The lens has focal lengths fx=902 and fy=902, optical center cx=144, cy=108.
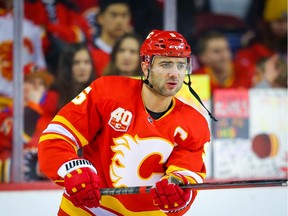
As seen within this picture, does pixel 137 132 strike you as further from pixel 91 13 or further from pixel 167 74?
pixel 91 13

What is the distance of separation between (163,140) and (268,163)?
3042mm

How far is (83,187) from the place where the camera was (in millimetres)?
3078

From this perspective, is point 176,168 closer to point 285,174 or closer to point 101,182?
point 101,182

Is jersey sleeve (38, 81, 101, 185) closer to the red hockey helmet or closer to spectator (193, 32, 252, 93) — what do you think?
the red hockey helmet

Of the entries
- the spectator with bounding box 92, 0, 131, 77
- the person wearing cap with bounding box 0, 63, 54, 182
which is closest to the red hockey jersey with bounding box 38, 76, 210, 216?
the person wearing cap with bounding box 0, 63, 54, 182

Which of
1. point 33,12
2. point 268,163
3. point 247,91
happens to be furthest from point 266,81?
point 33,12

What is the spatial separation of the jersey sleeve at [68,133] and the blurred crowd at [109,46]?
249cm

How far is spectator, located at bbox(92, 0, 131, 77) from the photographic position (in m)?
5.93

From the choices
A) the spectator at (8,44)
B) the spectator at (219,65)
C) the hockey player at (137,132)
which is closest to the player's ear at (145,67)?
the hockey player at (137,132)

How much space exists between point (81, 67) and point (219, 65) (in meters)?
0.98

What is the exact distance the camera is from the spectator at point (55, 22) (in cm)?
580

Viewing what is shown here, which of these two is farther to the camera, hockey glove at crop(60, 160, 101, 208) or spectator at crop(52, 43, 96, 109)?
spectator at crop(52, 43, 96, 109)

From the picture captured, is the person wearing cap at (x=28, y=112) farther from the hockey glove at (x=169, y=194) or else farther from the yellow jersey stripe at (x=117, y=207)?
the hockey glove at (x=169, y=194)

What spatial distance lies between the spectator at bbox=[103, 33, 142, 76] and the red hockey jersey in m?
2.49
